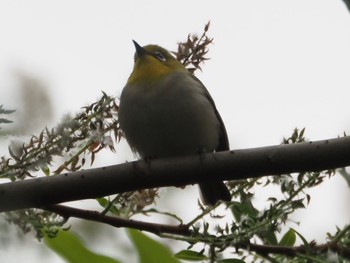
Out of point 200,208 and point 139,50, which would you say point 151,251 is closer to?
point 200,208

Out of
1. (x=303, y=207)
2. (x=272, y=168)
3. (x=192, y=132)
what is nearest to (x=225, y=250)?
(x=303, y=207)

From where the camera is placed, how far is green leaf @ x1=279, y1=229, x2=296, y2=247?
1.88m

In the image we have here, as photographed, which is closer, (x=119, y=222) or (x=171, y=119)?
(x=119, y=222)

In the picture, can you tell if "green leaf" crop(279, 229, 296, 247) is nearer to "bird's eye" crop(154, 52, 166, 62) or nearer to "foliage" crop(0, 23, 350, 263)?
"foliage" crop(0, 23, 350, 263)

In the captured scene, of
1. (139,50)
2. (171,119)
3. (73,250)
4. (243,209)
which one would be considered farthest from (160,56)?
(73,250)

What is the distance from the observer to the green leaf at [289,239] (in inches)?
73.9

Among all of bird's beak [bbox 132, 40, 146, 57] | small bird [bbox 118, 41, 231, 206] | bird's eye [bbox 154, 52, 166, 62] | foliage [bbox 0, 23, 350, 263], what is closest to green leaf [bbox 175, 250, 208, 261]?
foliage [bbox 0, 23, 350, 263]

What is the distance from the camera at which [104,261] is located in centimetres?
131

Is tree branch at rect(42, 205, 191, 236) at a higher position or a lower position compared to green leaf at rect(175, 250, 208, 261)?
higher

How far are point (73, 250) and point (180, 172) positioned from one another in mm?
856

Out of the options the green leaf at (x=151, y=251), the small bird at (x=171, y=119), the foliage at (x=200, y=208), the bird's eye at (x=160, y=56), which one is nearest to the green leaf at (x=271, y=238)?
the foliage at (x=200, y=208)

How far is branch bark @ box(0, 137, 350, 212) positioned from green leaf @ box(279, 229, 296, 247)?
0.19m

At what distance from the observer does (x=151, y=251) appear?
131cm

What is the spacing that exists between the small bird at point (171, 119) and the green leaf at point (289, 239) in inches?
57.5
